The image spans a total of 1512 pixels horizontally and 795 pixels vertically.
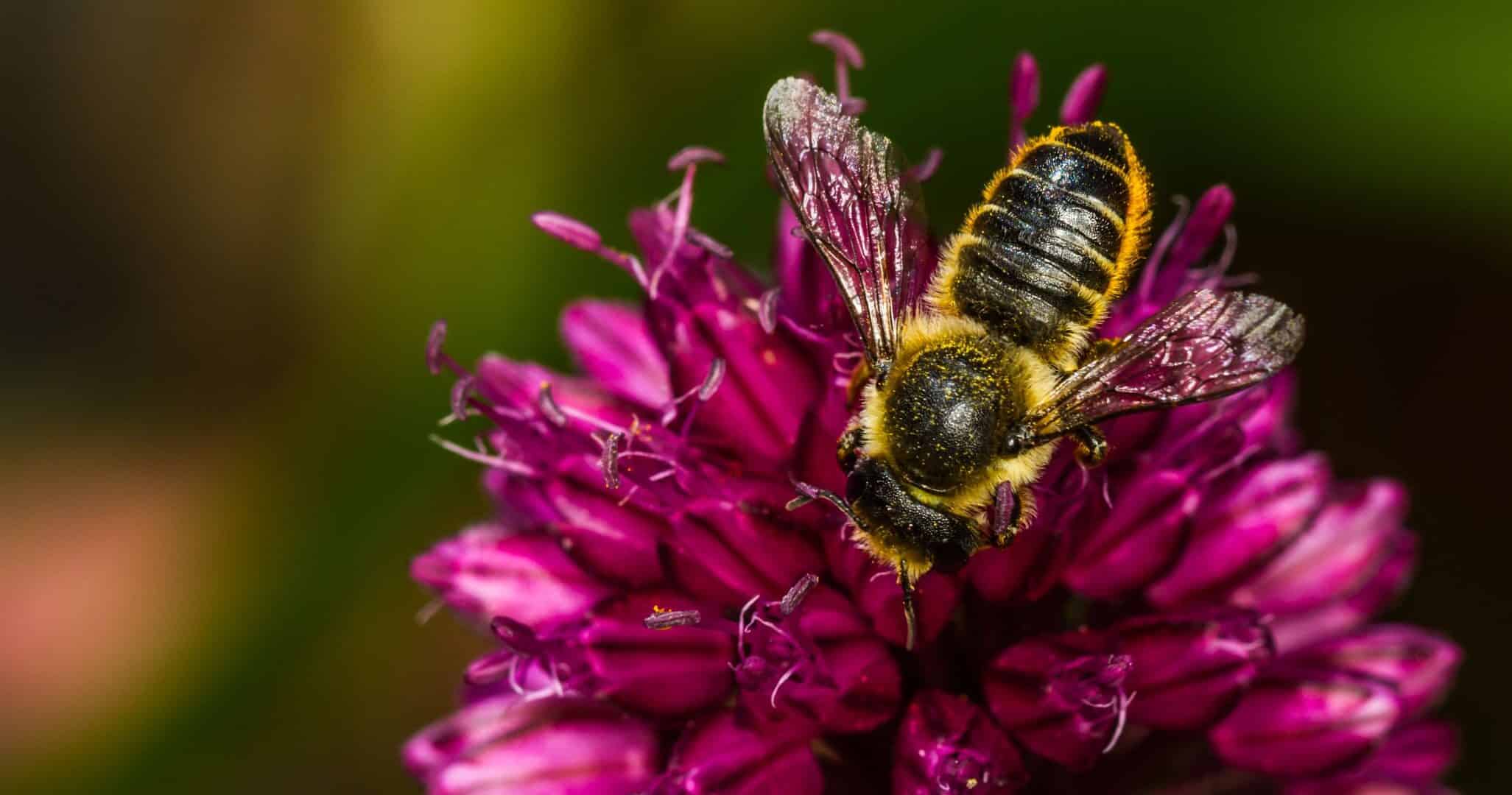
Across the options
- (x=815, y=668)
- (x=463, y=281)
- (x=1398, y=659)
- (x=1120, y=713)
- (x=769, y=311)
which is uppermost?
(x=463, y=281)

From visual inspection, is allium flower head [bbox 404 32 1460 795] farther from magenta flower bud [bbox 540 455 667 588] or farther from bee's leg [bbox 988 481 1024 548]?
bee's leg [bbox 988 481 1024 548]

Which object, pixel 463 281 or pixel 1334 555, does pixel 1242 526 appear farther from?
pixel 463 281

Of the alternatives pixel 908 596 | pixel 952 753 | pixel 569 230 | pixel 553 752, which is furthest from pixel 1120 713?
pixel 569 230

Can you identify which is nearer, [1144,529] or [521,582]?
[1144,529]

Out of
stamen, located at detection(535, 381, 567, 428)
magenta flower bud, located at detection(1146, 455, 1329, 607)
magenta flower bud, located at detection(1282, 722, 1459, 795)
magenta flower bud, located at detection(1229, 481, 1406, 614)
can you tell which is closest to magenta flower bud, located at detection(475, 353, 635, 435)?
stamen, located at detection(535, 381, 567, 428)

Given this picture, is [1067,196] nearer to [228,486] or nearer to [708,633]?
[708,633]

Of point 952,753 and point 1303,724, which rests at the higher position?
point 952,753

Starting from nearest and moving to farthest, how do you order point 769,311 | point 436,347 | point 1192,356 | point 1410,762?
point 1192,356, point 769,311, point 436,347, point 1410,762
